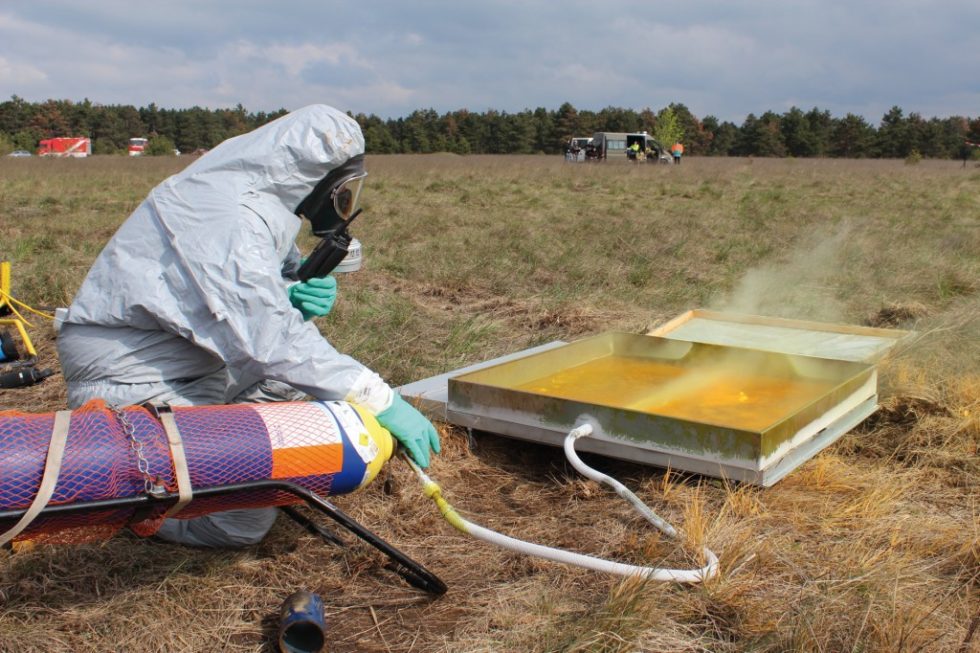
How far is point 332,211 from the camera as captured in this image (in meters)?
2.81

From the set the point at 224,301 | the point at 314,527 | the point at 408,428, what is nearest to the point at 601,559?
the point at 408,428

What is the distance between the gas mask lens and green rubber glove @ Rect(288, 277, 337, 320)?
254 millimetres

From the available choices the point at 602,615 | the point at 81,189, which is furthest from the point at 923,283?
the point at 81,189

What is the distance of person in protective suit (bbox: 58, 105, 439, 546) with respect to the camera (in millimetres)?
2275

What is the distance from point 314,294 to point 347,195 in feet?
1.29

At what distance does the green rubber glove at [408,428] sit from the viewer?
8.05 ft

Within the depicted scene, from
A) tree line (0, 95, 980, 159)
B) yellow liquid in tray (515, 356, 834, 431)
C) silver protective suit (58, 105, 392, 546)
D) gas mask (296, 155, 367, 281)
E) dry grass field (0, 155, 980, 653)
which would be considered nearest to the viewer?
dry grass field (0, 155, 980, 653)

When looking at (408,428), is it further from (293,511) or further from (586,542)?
Answer: (586,542)

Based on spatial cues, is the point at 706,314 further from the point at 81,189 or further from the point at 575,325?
the point at 81,189

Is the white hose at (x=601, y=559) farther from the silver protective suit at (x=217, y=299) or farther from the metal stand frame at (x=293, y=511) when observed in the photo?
the silver protective suit at (x=217, y=299)

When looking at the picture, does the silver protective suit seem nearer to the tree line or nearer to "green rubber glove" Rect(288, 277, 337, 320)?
"green rubber glove" Rect(288, 277, 337, 320)

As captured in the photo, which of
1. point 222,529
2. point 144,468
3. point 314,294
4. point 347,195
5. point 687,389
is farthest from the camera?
point 687,389

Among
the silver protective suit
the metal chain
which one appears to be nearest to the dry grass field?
the silver protective suit

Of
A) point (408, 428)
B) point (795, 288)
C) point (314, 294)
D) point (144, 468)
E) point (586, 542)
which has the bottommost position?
point (586, 542)
